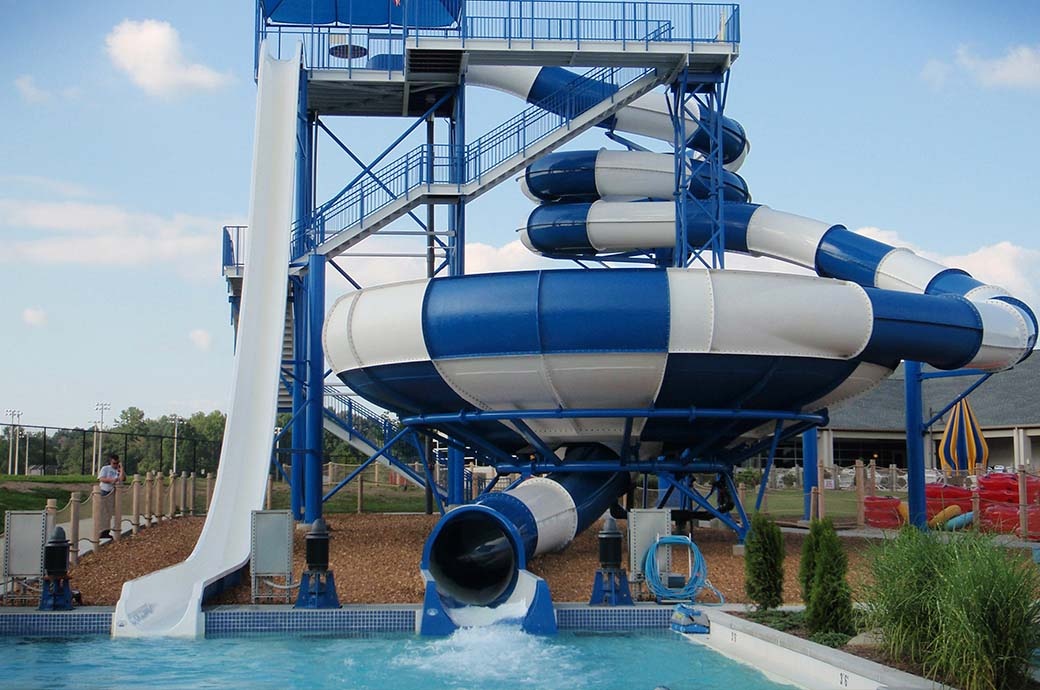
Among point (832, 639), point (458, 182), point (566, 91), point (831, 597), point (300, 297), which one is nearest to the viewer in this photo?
point (832, 639)

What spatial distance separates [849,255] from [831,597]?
48.8 feet

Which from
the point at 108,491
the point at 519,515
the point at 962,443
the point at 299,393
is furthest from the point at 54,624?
the point at 962,443

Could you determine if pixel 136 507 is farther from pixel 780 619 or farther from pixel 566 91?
pixel 780 619

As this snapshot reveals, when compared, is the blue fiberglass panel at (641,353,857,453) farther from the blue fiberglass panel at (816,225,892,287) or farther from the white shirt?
the white shirt

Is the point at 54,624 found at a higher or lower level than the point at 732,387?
lower

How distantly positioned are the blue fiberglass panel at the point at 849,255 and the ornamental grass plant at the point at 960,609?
1491 centimetres

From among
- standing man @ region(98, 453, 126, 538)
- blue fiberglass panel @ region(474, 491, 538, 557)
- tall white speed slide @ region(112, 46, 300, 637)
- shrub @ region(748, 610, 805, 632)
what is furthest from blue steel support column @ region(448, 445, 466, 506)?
shrub @ region(748, 610, 805, 632)

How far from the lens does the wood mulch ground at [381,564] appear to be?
15.0 metres

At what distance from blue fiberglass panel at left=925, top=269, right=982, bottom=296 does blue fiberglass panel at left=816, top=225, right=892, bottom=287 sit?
1.60 metres

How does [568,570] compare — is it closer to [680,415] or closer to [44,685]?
[680,415]

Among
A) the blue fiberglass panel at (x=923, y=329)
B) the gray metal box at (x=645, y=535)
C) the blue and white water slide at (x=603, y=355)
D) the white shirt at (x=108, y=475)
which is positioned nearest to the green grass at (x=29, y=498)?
the white shirt at (x=108, y=475)

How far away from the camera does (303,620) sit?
1319 cm

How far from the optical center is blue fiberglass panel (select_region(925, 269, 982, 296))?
21.0 m

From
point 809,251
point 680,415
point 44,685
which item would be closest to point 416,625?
point 44,685
